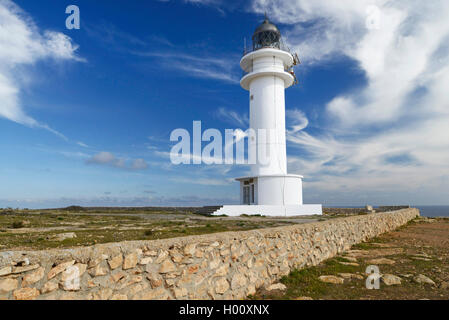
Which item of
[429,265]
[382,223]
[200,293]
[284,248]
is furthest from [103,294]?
[382,223]

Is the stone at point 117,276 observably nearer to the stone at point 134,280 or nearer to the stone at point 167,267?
the stone at point 134,280

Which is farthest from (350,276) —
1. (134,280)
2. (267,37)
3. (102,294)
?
(267,37)

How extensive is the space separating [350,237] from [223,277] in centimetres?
763

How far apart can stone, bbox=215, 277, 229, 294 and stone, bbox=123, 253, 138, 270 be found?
1.68 m

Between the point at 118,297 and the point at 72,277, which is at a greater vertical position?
the point at 72,277

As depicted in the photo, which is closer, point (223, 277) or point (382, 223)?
point (223, 277)

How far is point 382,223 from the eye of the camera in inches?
629

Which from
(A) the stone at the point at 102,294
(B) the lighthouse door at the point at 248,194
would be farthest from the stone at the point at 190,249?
(B) the lighthouse door at the point at 248,194

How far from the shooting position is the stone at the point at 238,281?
18.2 feet

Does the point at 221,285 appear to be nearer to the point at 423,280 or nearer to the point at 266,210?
the point at 423,280

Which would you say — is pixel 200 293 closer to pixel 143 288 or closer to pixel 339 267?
pixel 143 288

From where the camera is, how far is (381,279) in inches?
264

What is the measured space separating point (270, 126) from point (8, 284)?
24.2 metres

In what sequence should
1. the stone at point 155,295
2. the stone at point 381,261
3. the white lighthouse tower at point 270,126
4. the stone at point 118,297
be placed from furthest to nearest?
the white lighthouse tower at point 270,126 → the stone at point 381,261 → the stone at point 155,295 → the stone at point 118,297
